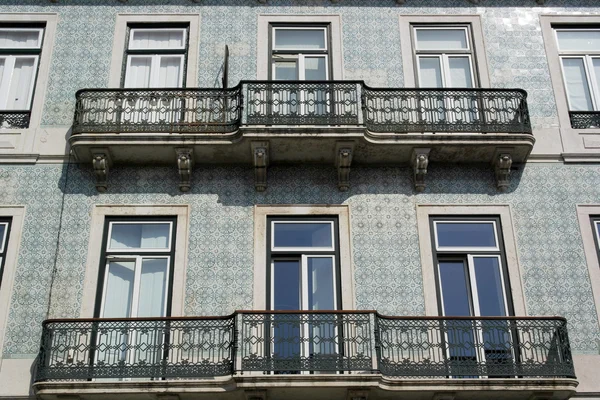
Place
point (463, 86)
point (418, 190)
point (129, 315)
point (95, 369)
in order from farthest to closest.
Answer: point (463, 86) → point (418, 190) → point (129, 315) → point (95, 369)

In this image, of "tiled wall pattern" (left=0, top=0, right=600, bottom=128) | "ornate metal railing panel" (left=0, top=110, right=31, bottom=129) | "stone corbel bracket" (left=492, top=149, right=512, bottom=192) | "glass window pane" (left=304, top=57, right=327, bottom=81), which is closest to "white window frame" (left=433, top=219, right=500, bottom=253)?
"stone corbel bracket" (left=492, top=149, right=512, bottom=192)

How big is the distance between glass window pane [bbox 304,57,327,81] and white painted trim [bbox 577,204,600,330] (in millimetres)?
4685

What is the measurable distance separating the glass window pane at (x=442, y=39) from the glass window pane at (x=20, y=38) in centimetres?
657

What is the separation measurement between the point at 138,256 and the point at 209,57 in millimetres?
3727

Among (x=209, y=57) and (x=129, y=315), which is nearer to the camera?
(x=129, y=315)

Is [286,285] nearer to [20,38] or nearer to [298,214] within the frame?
[298,214]

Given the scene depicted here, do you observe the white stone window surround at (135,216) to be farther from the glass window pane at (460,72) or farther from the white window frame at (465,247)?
the glass window pane at (460,72)

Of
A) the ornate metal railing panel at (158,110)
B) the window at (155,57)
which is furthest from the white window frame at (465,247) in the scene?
the window at (155,57)

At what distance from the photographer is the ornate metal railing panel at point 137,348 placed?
1102 centimetres

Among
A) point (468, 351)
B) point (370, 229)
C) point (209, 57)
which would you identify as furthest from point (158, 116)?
point (468, 351)

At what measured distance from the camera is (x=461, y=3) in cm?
1442

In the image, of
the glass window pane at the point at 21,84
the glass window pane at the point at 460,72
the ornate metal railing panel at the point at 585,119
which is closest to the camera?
the ornate metal railing panel at the point at 585,119

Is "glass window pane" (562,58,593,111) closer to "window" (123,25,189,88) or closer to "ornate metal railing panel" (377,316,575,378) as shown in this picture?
"ornate metal railing panel" (377,316,575,378)

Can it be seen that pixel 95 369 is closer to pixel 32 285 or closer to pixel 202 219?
pixel 32 285
